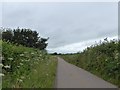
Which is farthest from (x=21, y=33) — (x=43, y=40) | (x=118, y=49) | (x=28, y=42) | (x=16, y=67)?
(x=16, y=67)

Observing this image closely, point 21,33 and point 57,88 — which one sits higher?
point 21,33

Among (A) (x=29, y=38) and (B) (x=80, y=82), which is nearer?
(B) (x=80, y=82)

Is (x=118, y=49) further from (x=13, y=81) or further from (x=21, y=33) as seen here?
(x=21, y=33)

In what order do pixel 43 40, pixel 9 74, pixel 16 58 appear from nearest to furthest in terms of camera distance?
pixel 9 74 → pixel 16 58 → pixel 43 40

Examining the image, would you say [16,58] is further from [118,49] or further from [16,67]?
[118,49]

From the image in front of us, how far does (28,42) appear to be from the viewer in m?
75.8

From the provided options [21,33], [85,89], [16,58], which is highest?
[21,33]

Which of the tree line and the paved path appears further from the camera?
the tree line

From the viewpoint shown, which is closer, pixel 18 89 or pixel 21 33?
pixel 18 89

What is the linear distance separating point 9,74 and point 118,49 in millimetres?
7770

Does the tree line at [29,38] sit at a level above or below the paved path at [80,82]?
above

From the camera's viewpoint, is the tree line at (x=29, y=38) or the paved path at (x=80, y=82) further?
the tree line at (x=29, y=38)

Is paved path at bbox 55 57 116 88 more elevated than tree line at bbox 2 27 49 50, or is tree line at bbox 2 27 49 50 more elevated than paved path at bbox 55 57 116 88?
tree line at bbox 2 27 49 50

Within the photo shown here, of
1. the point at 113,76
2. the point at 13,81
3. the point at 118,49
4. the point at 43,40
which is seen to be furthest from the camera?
the point at 43,40
